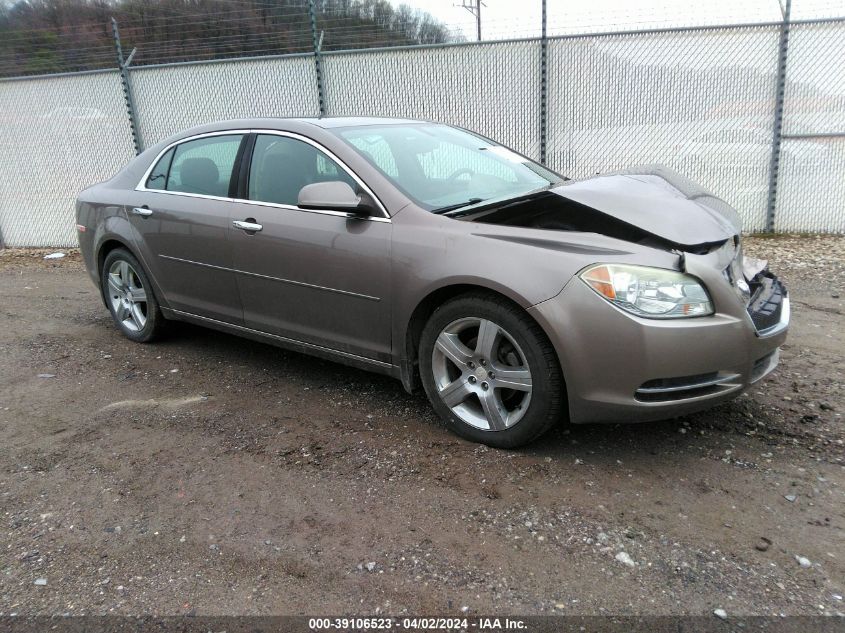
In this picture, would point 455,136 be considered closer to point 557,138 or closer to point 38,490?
point 38,490

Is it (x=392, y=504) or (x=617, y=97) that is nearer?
(x=392, y=504)

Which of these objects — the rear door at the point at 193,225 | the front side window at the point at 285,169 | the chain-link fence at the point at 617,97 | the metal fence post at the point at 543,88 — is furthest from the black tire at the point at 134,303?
the metal fence post at the point at 543,88

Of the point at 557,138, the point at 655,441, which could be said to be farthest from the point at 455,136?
the point at 557,138

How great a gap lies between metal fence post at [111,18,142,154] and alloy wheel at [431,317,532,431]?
298 inches

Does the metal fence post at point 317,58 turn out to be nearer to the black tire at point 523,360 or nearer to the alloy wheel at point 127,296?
the alloy wheel at point 127,296

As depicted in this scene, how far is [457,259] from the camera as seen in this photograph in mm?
3273

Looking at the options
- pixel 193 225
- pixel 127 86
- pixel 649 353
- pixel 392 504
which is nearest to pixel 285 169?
pixel 193 225

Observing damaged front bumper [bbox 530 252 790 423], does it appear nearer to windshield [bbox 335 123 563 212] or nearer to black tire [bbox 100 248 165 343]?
windshield [bbox 335 123 563 212]

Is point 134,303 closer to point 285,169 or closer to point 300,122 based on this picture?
point 285,169

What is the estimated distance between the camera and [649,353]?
287cm

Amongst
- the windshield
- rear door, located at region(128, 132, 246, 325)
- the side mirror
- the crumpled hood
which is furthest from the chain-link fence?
the side mirror

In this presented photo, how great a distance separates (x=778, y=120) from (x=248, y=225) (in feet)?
21.4

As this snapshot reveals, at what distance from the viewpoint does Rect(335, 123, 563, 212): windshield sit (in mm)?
3781

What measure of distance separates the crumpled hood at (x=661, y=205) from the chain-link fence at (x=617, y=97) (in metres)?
4.51
